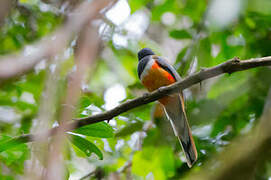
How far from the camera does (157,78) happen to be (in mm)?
4059

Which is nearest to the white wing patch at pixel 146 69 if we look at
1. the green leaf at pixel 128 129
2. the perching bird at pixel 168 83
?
the perching bird at pixel 168 83

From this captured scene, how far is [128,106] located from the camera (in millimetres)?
2514

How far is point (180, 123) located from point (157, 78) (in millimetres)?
579

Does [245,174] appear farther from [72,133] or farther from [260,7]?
[260,7]

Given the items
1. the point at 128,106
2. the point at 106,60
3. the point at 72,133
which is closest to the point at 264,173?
the point at 128,106

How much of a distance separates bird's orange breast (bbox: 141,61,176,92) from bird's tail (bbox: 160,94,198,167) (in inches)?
7.7

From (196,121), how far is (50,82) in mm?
2241

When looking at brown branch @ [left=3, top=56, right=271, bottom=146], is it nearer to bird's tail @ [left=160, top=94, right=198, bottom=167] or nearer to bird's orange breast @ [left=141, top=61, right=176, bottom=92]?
bird's tail @ [left=160, top=94, right=198, bottom=167]

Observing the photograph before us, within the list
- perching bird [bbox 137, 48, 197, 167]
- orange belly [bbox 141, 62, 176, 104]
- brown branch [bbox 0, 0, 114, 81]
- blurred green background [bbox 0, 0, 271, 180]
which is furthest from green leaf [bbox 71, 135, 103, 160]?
orange belly [bbox 141, 62, 176, 104]

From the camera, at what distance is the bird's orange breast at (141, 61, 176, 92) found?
13.3ft

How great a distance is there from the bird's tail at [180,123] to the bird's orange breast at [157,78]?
0.20 meters

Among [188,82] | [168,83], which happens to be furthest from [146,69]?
[188,82]

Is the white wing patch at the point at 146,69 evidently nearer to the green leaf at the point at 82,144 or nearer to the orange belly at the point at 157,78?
the orange belly at the point at 157,78

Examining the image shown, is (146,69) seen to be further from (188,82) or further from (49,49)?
(49,49)
